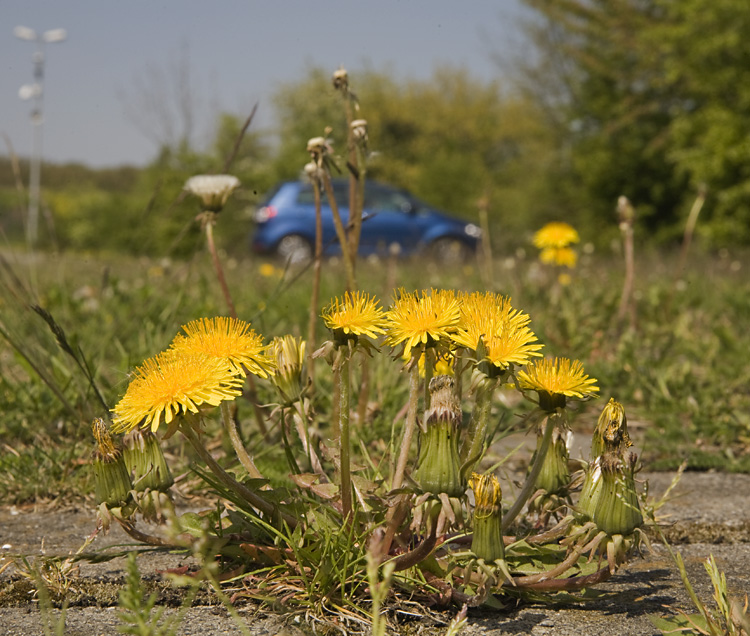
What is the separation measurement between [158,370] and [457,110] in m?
33.2

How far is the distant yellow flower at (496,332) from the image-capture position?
1129 mm

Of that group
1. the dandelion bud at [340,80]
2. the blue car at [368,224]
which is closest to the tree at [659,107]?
the blue car at [368,224]

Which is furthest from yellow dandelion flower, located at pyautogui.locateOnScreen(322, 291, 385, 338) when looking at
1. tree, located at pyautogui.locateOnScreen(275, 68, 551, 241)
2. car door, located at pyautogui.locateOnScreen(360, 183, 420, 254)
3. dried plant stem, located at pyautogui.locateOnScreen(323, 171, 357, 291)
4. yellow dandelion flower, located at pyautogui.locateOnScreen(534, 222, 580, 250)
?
tree, located at pyautogui.locateOnScreen(275, 68, 551, 241)

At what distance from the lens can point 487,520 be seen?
Result: 1.09m

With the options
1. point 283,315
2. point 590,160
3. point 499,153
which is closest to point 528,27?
point 590,160

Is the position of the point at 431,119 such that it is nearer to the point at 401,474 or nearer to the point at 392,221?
the point at 392,221

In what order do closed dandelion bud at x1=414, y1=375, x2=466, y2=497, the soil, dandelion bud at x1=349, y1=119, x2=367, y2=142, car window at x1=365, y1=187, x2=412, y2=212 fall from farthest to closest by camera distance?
car window at x1=365, y1=187, x2=412, y2=212, dandelion bud at x1=349, y1=119, x2=367, y2=142, the soil, closed dandelion bud at x1=414, y1=375, x2=466, y2=497

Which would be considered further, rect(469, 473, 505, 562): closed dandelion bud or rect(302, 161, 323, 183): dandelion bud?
rect(302, 161, 323, 183): dandelion bud

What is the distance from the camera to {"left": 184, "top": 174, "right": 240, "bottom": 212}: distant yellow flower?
1785 millimetres

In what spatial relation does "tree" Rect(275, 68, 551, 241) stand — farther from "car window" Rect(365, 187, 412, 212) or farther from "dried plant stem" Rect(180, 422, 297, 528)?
"dried plant stem" Rect(180, 422, 297, 528)

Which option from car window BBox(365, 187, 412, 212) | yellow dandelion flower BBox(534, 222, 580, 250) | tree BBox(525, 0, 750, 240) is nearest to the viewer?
yellow dandelion flower BBox(534, 222, 580, 250)

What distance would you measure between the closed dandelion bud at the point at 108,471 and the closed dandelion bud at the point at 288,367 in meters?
0.30

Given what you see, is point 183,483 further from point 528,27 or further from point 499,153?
point 499,153

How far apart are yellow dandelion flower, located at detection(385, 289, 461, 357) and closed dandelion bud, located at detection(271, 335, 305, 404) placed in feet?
0.90
